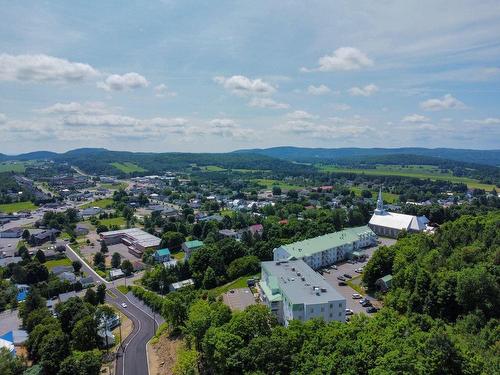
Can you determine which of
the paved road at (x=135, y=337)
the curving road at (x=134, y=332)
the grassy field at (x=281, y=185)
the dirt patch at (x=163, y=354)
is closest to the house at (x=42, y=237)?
the curving road at (x=134, y=332)

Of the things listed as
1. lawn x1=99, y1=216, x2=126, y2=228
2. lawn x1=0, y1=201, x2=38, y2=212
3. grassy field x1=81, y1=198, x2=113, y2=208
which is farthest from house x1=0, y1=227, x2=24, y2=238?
grassy field x1=81, y1=198, x2=113, y2=208

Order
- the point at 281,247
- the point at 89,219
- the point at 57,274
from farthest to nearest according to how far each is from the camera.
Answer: the point at 89,219 → the point at 57,274 → the point at 281,247

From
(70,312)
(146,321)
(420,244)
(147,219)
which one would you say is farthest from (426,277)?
(147,219)

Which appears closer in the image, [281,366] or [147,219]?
[281,366]

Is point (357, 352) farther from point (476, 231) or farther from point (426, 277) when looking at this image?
point (476, 231)

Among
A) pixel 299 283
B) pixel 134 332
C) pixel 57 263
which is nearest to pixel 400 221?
pixel 299 283

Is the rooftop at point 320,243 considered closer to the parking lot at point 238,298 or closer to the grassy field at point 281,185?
the parking lot at point 238,298

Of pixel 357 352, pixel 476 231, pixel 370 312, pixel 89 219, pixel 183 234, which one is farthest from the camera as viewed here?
pixel 89 219
